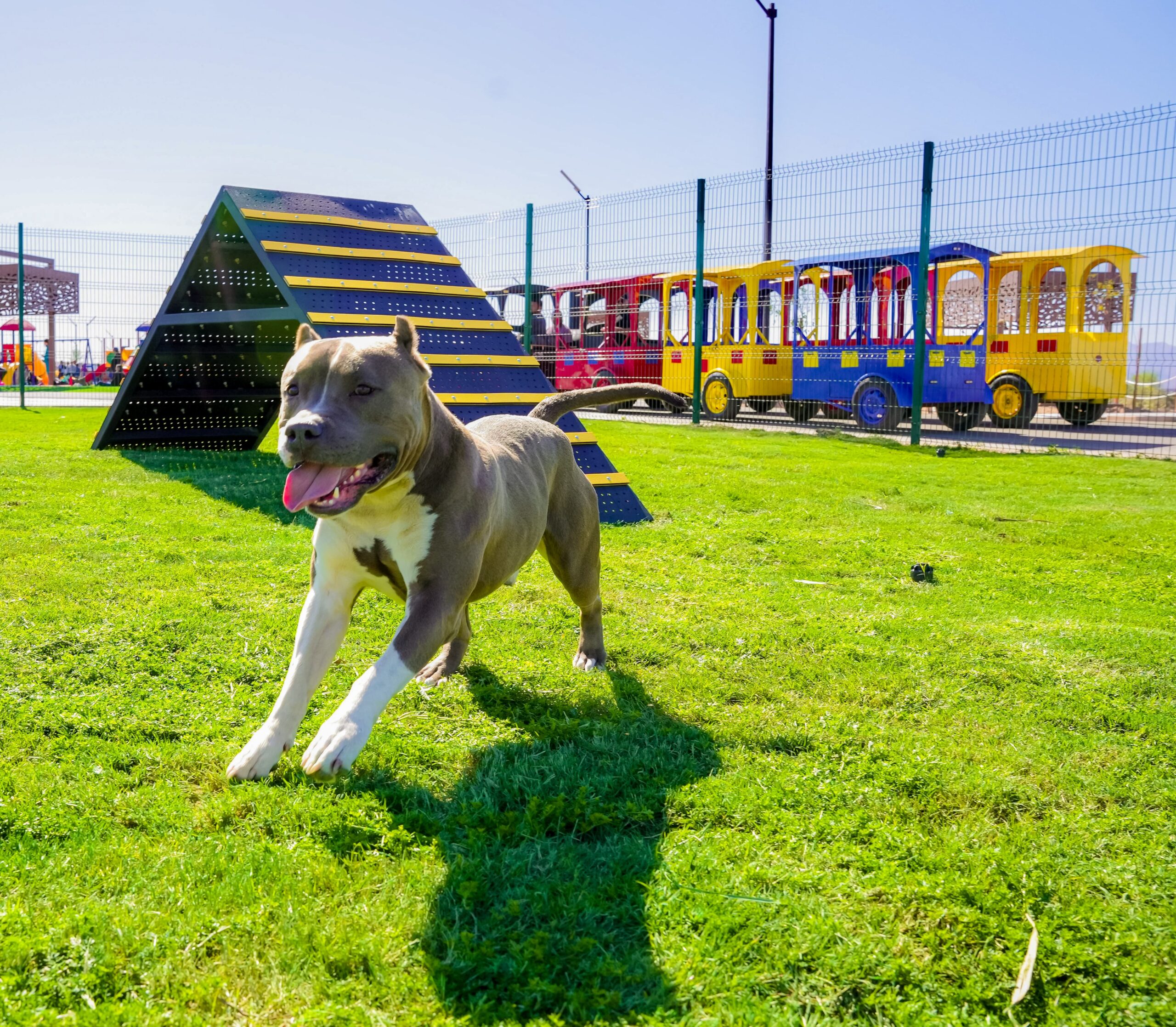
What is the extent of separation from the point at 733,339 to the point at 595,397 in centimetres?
1301

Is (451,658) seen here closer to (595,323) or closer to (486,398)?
(486,398)

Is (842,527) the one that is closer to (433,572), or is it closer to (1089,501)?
(1089,501)

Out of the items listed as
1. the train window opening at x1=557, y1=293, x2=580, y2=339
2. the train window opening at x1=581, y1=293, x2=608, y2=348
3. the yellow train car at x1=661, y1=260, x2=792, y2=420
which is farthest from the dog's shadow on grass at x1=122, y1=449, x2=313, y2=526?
the train window opening at x1=581, y1=293, x2=608, y2=348

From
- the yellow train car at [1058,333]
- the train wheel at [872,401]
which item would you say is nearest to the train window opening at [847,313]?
the train wheel at [872,401]

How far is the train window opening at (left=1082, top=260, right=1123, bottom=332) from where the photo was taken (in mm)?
12055

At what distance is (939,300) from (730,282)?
3.61m

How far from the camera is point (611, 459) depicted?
1048 cm

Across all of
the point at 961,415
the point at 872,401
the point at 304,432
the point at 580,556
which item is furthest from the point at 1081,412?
the point at 304,432

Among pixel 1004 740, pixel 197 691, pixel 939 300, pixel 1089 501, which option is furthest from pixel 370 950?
pixel 939 300

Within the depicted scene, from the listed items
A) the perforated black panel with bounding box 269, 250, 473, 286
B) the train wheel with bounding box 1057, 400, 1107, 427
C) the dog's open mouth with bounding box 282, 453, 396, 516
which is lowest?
the dog's open mouth with bounding box 282, 453, 396, 516

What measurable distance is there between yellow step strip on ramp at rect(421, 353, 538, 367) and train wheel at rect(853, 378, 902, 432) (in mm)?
8589

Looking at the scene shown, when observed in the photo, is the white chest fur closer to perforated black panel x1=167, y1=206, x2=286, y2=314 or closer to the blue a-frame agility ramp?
the blue a-frame agility ramp

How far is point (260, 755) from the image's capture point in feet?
9.67

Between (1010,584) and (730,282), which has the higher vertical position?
(730,282)
